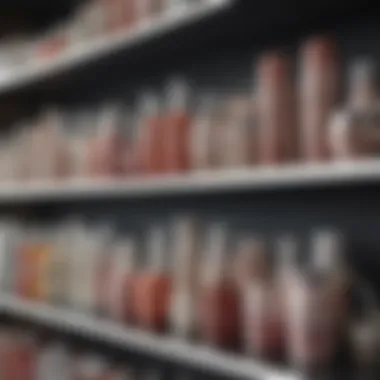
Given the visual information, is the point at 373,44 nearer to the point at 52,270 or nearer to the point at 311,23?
the point at 311,23

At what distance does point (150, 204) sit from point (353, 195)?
71 cm

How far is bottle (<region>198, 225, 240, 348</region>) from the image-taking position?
4.68 ft

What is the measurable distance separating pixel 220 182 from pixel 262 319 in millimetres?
285

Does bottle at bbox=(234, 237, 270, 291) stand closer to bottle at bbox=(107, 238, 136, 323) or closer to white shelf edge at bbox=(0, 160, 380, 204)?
white shelf edge at bbox=(0, 160, 380, 204)

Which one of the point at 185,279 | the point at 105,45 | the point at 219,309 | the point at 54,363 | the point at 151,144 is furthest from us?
the point at 54,363

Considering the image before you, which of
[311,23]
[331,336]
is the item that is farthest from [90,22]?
[331,336]

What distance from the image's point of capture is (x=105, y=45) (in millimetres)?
1783

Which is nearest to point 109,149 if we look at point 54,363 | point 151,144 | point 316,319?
point 151,144

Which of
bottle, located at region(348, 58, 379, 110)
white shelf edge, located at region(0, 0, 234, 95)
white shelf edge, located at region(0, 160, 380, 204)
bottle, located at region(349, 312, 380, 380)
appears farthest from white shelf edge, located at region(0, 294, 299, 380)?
white shelf edge, located at region(0, 0, 234, 95)

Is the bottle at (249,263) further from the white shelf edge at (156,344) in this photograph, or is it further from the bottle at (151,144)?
the bottle at (151,144)

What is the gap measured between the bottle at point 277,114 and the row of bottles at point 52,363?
80 centimetres

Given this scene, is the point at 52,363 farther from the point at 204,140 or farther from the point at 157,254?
the point at 204,140

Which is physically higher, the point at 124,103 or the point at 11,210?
the point at 124,103

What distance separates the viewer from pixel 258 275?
145cm
